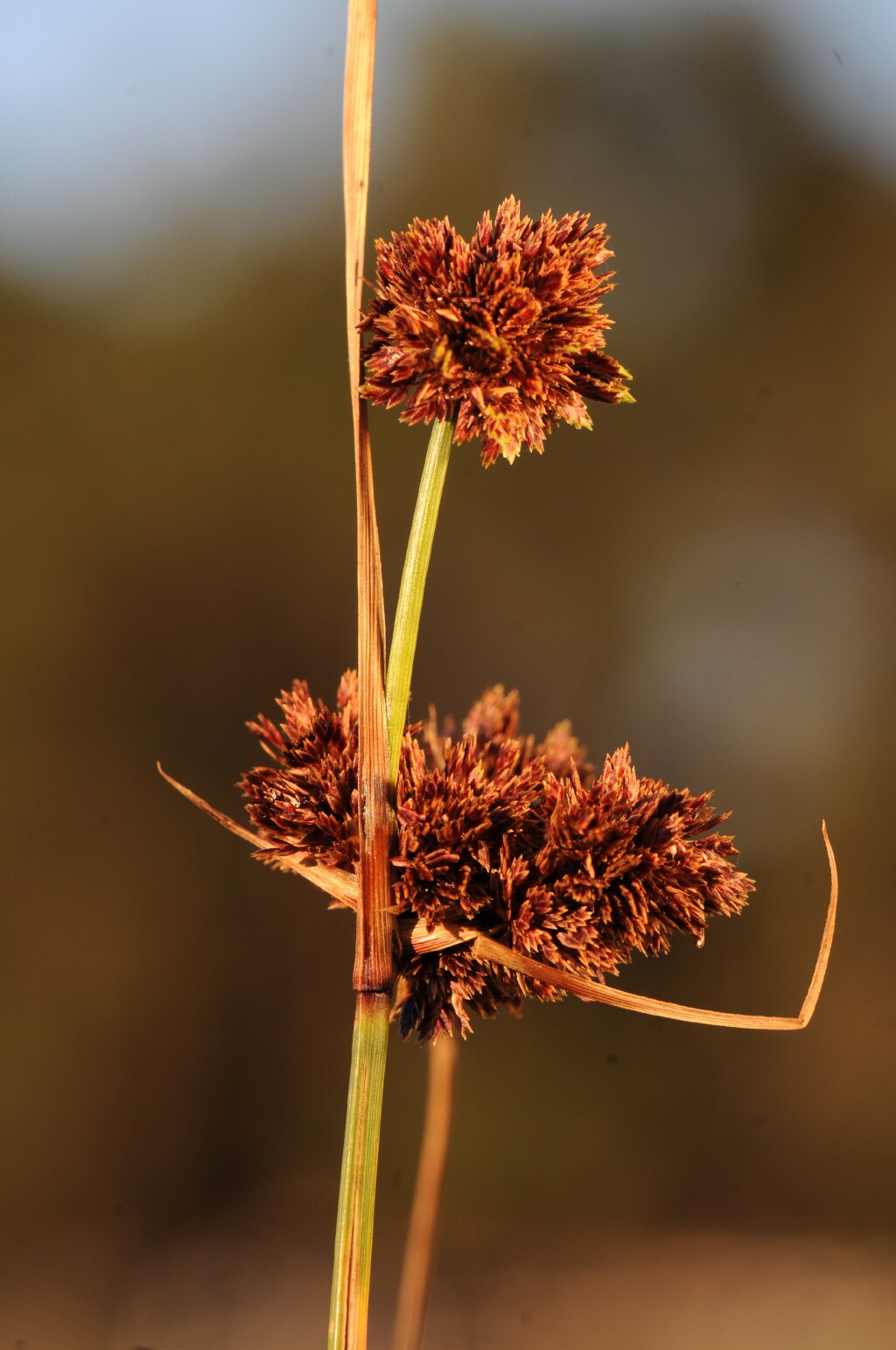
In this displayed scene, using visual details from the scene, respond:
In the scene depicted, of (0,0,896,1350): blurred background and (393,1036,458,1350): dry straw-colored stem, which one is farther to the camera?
(0,0,896,1350): blurred background

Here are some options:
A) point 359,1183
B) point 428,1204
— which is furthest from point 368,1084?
point 428,1204

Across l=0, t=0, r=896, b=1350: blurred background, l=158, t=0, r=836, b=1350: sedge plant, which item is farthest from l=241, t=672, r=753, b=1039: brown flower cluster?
l=0, t=0, r=896, b=1350: blurred background

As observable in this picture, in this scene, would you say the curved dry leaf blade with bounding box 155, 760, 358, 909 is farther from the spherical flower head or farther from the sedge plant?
the spherical flower head

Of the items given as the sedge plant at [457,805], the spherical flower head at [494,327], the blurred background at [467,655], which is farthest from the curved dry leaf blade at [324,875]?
the blurred background at [467,655]

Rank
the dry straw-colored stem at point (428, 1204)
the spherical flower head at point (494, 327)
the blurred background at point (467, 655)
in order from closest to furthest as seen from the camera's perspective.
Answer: the spherical flower head at point (494, 327)
the dry straw-colored stem at point (428, 1204)
the blurred background at point (467, 655)

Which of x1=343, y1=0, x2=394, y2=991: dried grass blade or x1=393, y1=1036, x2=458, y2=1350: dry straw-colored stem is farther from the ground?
x1=343, y1=0, x2=394, y2=991: dried grass blade

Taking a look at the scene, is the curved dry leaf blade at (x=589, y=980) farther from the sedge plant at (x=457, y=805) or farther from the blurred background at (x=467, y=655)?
the blurred background at (x=467, y=655)
